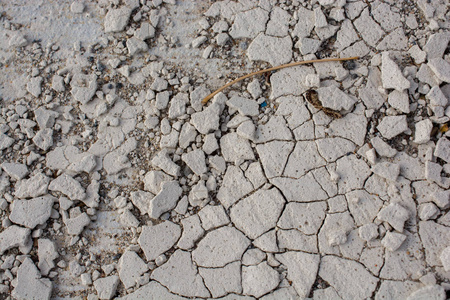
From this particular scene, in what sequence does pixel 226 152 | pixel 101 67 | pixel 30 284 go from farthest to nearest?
pixel 101 67 < pixel 226 152 < pixel 30 284

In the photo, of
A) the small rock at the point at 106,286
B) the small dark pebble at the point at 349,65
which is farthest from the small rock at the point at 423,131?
the small rock at the point at 106,286

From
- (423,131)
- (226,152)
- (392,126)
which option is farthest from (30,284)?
(423,131)

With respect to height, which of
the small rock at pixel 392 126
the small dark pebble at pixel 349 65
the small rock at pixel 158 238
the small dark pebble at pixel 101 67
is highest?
the small dark pebble at pixel 349 65

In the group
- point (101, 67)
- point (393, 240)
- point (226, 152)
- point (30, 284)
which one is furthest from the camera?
point (101, 67)

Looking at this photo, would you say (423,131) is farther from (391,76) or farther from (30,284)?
(30,284)

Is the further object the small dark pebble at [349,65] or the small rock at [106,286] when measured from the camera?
the small dark pebble at [349,65]

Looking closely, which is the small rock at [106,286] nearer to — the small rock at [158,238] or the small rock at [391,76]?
the small rock at [158,238]

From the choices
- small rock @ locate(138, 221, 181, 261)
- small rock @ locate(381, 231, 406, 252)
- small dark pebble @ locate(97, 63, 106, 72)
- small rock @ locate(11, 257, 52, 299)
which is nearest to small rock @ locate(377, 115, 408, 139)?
small rock @ locate(381, 231, 406, 252)

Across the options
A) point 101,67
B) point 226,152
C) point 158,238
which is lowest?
point 158,238
